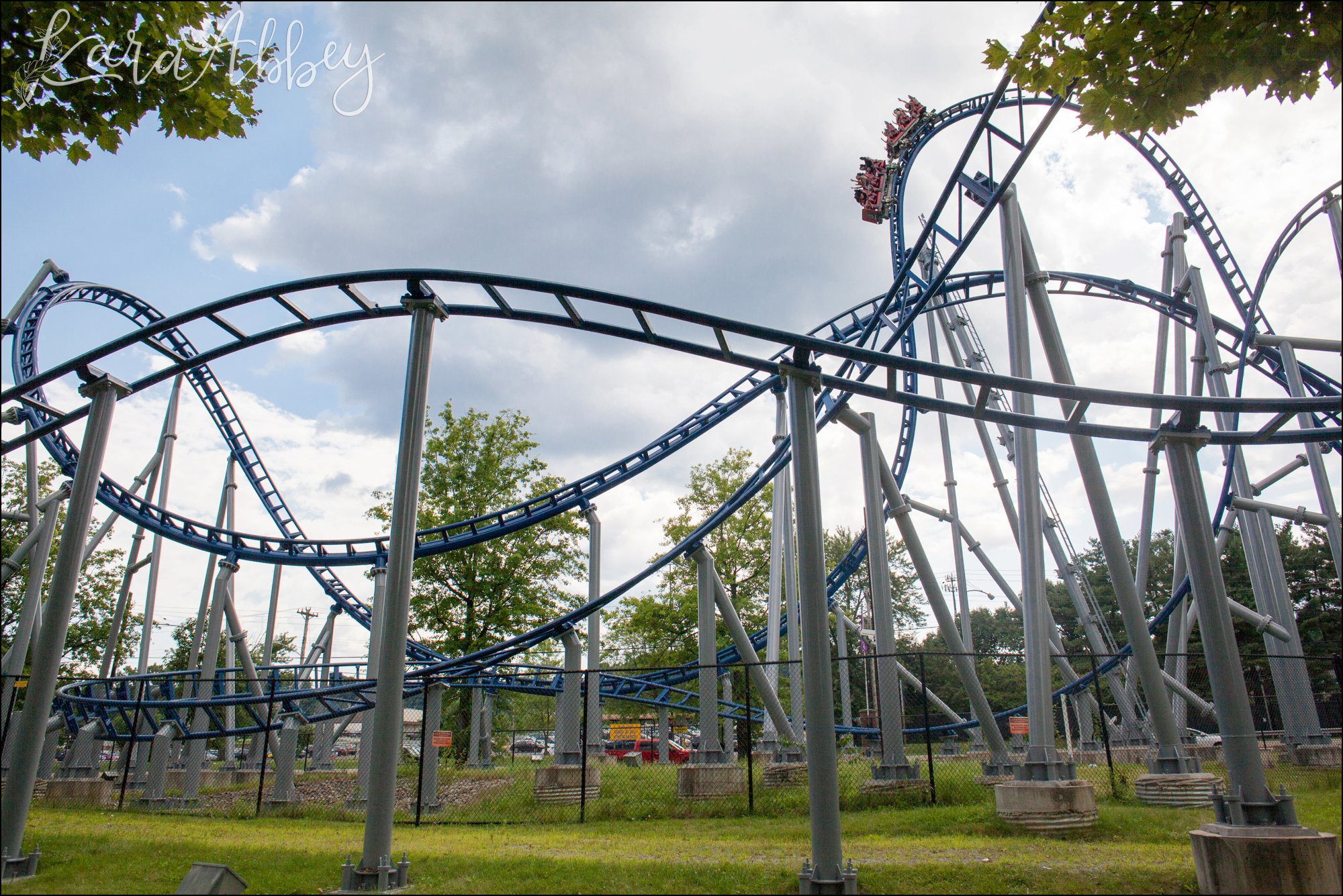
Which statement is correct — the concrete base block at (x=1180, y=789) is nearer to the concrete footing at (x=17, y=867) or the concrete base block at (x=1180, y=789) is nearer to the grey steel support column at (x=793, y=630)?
the grey steel support column at (x=793, y=630)

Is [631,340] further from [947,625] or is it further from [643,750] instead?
[643,750]

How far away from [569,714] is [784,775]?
3.99 meters

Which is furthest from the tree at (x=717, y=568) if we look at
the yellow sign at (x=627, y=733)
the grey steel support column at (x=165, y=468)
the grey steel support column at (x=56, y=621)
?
the grey steel support column at (x=56, y=621)

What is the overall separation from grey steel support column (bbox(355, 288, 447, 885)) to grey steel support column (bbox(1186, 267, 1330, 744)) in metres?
12.1

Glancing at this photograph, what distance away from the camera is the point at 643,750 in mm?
28625

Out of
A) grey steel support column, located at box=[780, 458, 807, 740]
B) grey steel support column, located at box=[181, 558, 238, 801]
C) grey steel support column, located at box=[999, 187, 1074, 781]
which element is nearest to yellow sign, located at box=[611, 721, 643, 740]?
grey steel support column, located at box=[780, 458, 807, 740]

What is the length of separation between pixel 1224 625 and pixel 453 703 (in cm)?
2552

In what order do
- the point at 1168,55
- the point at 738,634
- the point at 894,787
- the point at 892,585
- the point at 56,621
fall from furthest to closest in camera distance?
the point at 892,585
the point at 738,634
the point at 894,787
the point at 56,621
the point at 1168,55

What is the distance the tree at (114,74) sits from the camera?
6.28 m

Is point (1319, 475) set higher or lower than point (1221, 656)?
higher

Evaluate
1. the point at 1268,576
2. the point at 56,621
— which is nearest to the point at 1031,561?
the point at 1268,576

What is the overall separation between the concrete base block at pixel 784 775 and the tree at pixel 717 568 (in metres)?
14.8

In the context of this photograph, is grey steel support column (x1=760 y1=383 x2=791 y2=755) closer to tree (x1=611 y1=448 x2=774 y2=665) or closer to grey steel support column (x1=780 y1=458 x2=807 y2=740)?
grey steel support column (x1=780 y1=458 x2=807 y2=740)

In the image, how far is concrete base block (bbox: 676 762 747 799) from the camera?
39.5ft
